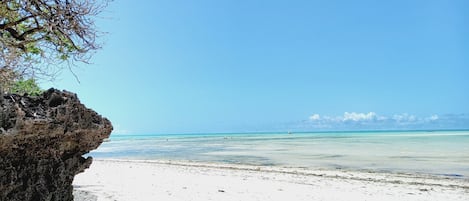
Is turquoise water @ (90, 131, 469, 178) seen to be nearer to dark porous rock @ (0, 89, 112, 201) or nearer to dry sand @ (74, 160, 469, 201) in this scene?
dry sand @ (74, 160, 469, 201)

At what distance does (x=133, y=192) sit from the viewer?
29.5ft

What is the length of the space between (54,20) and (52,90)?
14.2 feet

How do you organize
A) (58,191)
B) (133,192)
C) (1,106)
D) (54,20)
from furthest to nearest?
(133,192)
(54,20)
(58,191)
(1,106)

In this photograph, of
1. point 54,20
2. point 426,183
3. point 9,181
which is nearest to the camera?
point 9,181

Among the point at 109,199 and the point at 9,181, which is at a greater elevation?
the point at 9,181

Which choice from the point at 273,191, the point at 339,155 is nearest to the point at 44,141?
the point at 273,191

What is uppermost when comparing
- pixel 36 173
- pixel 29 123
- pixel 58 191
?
pixel 29 123

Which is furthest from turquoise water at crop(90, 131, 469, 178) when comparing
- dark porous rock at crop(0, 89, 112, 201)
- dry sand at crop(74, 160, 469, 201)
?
dark porous rock at crop(0, 89, 112, 201)

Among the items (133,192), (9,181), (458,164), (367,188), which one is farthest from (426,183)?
(9,181)

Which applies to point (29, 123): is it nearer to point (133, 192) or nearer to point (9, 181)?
point (9, 181)

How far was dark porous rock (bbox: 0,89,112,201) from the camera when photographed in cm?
222

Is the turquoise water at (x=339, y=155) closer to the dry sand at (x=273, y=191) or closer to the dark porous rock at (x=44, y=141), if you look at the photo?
the dry sand at (x=273, y=191)

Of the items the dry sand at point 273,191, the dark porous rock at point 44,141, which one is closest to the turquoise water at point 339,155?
the dry sand at point 273,191

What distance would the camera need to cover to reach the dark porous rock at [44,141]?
2217 mm
